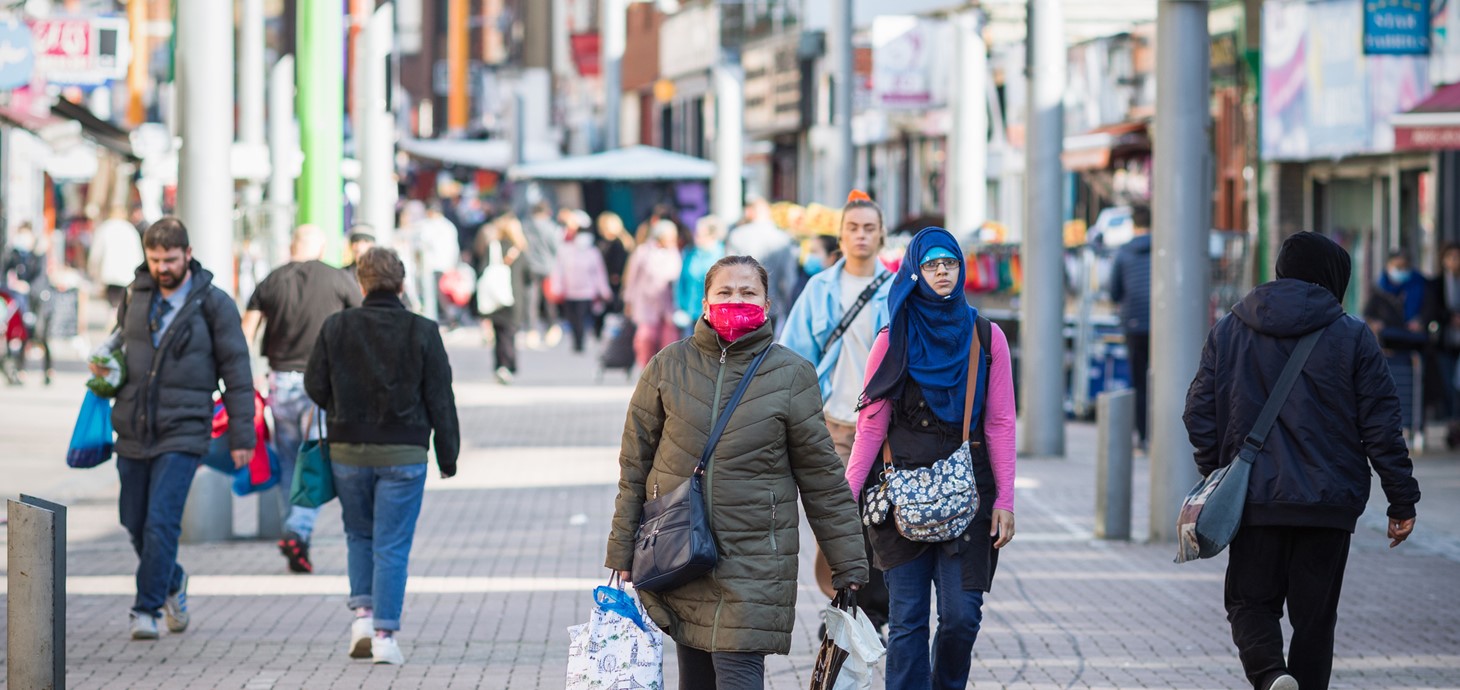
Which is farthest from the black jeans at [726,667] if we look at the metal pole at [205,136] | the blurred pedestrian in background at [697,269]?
the blurred pedestrian in background at [697,269]

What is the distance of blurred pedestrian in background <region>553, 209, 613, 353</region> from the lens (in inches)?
1190

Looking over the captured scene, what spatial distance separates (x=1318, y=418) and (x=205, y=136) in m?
7.22

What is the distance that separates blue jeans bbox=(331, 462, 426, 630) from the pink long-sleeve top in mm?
2180

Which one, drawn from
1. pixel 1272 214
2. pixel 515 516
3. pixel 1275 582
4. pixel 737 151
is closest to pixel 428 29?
pixel 737 151

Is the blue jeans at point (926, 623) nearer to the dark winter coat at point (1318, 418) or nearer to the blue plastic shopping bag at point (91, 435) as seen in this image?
the dark winter coat at point (1318, 418)

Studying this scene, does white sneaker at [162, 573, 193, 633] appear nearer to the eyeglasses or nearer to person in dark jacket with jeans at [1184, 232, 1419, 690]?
the eyeglasses

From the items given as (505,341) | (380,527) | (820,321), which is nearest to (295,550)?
(380,527)

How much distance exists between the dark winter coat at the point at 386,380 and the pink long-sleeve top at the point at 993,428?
2.06 m

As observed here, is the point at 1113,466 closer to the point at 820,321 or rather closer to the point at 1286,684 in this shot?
the point at 820,321

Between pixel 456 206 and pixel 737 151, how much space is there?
50.2 feet

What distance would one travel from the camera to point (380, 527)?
899 cm

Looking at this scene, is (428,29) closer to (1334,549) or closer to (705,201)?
(705,201)

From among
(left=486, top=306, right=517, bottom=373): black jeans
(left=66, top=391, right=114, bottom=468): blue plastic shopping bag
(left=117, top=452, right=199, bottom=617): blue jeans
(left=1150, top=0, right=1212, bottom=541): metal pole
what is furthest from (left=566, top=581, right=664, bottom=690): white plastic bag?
(left=486, top=306, right=517, bottom=373): black jeans

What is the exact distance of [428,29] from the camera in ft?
302
